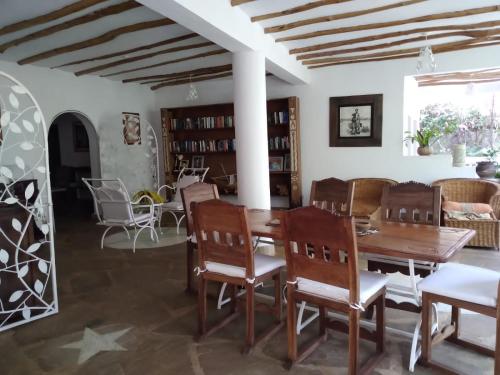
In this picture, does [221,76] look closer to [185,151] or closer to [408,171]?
[185,151]

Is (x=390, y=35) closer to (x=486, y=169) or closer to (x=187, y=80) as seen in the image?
(x=486, y=169)

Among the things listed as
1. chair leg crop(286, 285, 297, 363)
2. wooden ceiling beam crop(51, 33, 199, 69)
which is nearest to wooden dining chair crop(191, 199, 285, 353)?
chair leg crop(286, 285, 297, 363)

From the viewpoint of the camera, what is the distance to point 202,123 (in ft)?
25.3

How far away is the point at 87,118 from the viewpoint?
7.14 m

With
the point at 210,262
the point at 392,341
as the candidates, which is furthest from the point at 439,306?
the point at 210,262

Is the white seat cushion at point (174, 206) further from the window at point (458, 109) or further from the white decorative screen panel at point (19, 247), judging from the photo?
the window at point (458, 109)

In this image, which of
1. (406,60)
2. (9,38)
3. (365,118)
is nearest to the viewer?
(9,38)

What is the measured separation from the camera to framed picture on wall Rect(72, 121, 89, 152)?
984 centimetres

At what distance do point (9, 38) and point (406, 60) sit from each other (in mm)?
5410

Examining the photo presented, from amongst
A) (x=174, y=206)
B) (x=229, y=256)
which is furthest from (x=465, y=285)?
(x=174, y=206)

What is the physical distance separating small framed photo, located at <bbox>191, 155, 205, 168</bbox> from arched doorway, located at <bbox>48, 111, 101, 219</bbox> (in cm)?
261

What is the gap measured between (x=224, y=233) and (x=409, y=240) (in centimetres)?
112

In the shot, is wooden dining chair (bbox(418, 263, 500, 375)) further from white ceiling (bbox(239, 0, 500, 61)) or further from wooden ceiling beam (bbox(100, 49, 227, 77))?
wooden ceiling beam (bbox(100, 49, 227, 77))

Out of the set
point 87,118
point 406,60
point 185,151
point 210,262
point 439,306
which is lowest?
point 439,306
